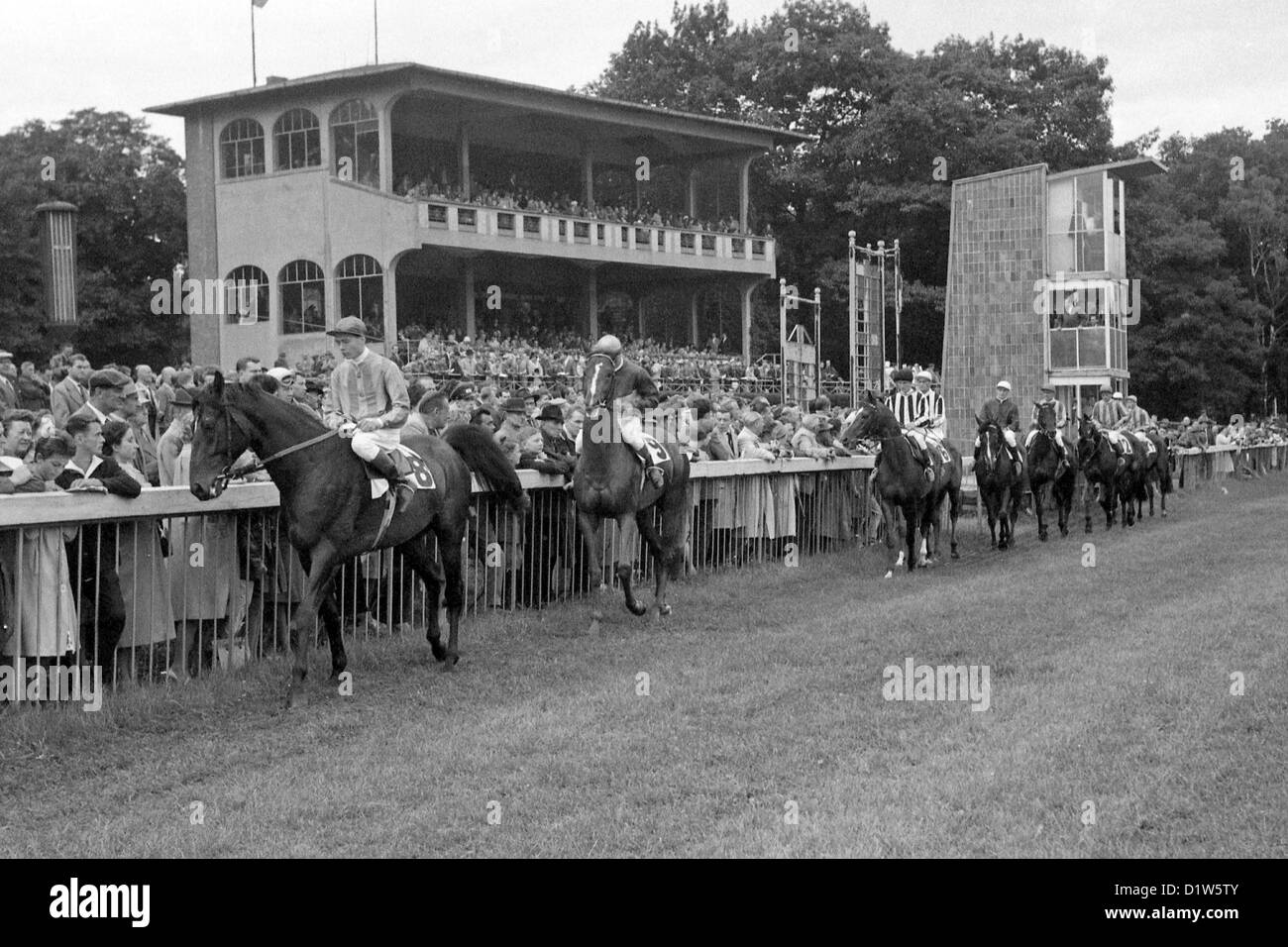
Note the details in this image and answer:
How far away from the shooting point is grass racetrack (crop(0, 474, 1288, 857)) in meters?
6.12

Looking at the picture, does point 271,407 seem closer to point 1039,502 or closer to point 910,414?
point 910,414

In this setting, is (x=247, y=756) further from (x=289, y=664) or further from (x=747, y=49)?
(x=747, y=49)

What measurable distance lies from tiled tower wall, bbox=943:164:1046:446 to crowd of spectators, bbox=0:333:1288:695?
12018mm

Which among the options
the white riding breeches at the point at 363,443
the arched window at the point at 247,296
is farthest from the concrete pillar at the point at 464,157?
the white riding breeches at the point at 363,443

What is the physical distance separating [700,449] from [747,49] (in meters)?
43.0

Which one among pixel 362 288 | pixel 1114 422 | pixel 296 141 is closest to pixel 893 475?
pixel 1114 422

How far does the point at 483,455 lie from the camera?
38.0ft

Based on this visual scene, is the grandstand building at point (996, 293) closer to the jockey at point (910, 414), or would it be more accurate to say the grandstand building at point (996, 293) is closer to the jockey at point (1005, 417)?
the jockey at point (1005, 417)

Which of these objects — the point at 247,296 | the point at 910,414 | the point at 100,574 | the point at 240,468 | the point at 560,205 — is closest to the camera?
the point at 100,574

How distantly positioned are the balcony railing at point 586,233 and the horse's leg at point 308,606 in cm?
2746

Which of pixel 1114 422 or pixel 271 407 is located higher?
pixel 271 407

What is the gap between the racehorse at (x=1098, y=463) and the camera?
22.2 meters

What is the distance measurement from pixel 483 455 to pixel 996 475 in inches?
376
